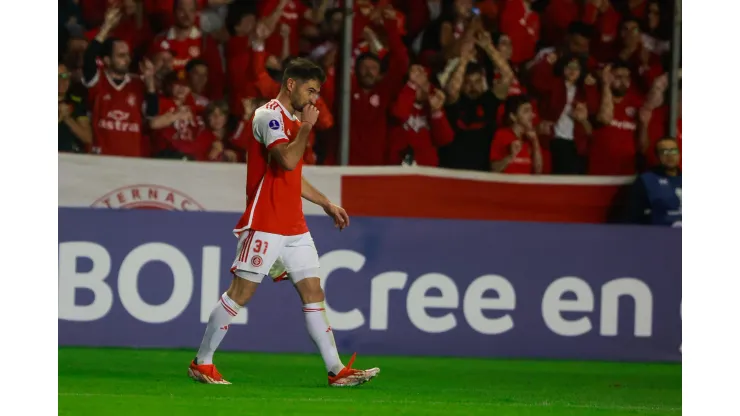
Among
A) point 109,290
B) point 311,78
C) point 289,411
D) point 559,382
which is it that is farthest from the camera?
point 109,290

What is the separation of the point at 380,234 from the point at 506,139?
1355 millimetres

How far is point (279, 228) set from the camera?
6.36 metres

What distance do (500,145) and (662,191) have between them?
1.21 meters

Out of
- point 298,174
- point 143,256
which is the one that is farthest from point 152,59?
point 298,174

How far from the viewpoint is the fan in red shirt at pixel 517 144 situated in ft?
31.0

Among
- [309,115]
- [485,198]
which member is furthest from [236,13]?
[309,115]

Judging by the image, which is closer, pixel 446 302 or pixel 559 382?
pixel 559 382

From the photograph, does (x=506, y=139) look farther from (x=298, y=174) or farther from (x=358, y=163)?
(x=298, y=174)

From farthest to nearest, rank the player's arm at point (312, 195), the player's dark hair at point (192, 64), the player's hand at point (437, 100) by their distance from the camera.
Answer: the player's hand at point (437, 100), the player's dark hair at point (192, 64), the player's arm at point (312, 195)

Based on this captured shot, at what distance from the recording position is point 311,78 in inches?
245

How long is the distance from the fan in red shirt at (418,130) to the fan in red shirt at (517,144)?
37 cm

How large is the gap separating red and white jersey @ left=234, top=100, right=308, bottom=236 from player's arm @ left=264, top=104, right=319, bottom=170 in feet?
0.20

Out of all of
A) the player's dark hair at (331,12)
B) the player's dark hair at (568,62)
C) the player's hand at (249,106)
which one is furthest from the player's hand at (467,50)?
the player's hand at (249,106)

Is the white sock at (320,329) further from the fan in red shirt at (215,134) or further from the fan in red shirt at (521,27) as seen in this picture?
the fan in red shirt at (521,27)
